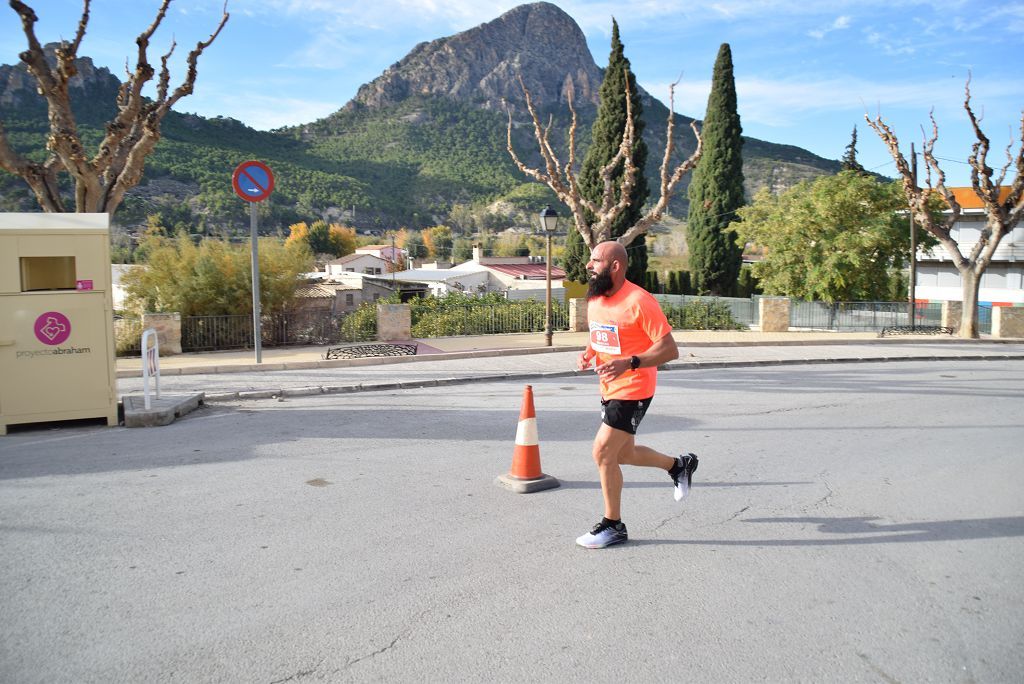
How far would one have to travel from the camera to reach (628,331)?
15.6 feet

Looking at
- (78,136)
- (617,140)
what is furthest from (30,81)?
(78,136)

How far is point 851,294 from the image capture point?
112 ft

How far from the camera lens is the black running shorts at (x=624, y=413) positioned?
4723 mm

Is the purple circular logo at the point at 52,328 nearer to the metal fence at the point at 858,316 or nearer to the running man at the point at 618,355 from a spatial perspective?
the running man at the point at 618,355

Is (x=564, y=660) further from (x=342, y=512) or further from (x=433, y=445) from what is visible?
(x=433, y=445)

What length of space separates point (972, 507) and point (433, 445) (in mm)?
4763

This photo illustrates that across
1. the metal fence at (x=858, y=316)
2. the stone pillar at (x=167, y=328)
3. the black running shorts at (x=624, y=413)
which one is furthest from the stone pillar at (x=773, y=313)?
the black running shorts at (x=624, y=413)

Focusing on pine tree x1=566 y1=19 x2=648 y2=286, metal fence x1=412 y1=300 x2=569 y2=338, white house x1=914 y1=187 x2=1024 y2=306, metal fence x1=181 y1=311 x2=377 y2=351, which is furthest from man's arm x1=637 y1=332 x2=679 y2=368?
white house x1=914 y1=187 x2=1024 y2=306

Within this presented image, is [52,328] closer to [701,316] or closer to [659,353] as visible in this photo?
[659,353]

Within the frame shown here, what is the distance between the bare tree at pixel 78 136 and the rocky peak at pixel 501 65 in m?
115

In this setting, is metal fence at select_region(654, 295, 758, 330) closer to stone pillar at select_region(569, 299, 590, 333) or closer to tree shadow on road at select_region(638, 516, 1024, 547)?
stone pillar at select_region(569, 299, 590, 333)

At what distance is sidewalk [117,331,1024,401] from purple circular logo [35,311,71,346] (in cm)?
267

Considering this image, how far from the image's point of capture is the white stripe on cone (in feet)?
19.3

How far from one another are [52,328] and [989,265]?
6421 cm
